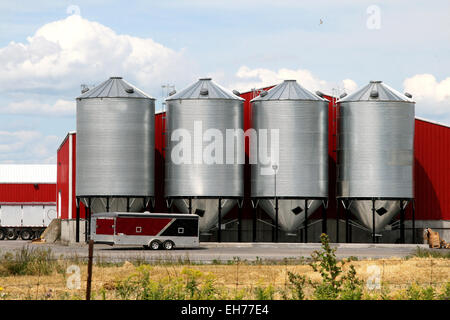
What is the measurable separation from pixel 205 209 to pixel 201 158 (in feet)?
13.0

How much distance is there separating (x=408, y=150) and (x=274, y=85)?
1278cm

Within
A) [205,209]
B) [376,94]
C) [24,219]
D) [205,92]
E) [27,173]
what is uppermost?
[205,92]

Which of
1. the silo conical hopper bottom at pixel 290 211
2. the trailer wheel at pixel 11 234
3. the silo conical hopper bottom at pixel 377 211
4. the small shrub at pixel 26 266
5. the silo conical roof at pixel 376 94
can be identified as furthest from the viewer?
the trailer wheel at pixel 11 234

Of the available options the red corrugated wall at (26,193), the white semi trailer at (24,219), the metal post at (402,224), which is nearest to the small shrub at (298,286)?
the metal post at (402,224)

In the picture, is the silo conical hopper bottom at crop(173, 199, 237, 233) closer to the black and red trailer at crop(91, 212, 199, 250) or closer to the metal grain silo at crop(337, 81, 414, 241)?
the metal grain silo at crop(337, 81, 414, 241)

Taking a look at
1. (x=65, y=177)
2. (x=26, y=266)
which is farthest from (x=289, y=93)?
(x=26, y=266)

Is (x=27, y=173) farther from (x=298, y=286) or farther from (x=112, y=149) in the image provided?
(x=298, y=286)

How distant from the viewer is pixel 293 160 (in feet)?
201

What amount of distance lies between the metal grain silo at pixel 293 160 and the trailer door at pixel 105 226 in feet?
52.0

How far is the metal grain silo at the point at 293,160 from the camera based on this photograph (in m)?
61.3

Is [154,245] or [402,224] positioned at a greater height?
[402,224]

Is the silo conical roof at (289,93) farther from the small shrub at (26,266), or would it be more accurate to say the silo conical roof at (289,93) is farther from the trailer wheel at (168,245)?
the small shrub at (26,266)
